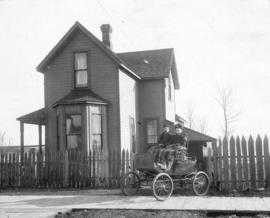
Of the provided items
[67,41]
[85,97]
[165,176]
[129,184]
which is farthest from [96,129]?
[165,176]

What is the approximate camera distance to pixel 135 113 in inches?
932

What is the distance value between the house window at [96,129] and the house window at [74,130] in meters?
0.66

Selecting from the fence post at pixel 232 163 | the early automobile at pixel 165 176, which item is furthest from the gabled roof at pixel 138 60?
the early automobile at pixel 165 176

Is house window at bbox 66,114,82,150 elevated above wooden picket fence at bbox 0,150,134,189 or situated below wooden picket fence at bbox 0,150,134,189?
above

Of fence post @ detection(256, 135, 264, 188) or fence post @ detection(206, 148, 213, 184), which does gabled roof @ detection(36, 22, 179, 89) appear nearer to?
fence post @ detection(206, 148, 213, 184)

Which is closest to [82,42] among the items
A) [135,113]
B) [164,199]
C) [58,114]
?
[58,114]

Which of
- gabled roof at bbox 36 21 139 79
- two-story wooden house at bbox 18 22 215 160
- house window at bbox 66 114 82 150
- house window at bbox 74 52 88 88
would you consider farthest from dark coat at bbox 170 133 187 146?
house window at bbox 74 52 88 88

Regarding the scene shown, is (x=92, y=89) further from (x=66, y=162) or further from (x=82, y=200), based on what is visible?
(x=82, y=200)

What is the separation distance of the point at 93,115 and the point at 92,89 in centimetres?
161

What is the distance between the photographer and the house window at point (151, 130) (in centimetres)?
2444

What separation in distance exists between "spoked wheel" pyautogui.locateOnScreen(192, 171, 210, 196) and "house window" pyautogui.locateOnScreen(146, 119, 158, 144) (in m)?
12.0

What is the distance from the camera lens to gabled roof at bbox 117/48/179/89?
24.4 m

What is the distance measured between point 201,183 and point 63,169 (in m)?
5.77

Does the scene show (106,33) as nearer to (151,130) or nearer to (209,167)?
(151,130)
